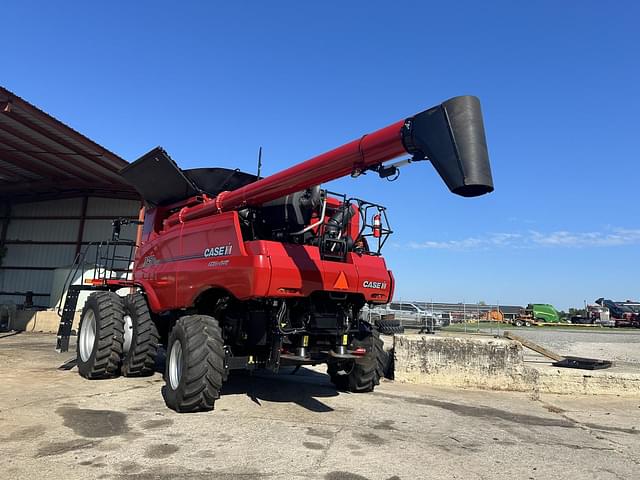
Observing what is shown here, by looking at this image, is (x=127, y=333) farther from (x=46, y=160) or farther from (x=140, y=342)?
(x=46, y=160)

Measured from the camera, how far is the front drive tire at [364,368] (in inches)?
293

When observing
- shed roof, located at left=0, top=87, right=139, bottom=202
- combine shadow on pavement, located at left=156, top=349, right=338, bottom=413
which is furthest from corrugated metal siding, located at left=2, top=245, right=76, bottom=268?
combine shadow on pavement, located at left=156, top=349, right=338, bottom=413

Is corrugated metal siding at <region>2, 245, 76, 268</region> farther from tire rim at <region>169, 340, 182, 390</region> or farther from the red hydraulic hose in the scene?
the red hydraulic hose

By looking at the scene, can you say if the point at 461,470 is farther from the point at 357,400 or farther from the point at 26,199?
the point at 26,199

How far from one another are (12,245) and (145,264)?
21360mm

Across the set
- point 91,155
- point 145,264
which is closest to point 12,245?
point 91,155

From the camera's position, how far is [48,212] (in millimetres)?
25172

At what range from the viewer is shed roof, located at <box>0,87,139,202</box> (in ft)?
48.7

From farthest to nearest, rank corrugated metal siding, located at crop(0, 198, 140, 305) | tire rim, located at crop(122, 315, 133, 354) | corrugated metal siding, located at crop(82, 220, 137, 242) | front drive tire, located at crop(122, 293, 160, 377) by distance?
corrugated metal siding, located at crop(0, 198, 140, 305)
corrugated metal siding, located at crop(82, 220, 137, 242)
tire rim, located at crop(122, 315, 133, 354)
front drive tire, located at crop(122, 293, 160, 377)

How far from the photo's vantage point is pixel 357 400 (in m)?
7.29

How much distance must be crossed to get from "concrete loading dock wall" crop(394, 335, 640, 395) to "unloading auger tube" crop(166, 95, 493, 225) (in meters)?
5.40

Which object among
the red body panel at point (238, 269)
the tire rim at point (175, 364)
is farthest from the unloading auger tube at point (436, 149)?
the tire rim at point (175, 364)

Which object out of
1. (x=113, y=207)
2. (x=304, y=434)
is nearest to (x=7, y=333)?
(x=113, y=207)

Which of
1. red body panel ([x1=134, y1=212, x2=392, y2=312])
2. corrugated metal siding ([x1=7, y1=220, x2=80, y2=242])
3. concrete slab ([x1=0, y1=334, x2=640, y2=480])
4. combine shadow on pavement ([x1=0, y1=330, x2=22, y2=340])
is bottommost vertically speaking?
combine shadow on pavement ([x1=0, y1=330, x2=22, y2=340])
